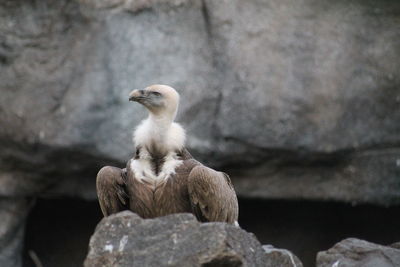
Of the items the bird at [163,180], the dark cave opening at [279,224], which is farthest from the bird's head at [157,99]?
the dark cave opening at [279,224]

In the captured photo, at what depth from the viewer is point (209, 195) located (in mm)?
5512

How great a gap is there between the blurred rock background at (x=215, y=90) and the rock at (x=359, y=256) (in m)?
2.82

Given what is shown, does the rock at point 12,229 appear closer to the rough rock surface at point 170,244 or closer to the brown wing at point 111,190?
the brown wing at point 111,190

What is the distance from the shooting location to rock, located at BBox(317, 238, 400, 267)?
537cm

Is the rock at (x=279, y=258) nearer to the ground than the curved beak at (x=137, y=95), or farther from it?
nearer to the ground

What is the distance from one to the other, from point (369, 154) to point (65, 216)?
9.81ft

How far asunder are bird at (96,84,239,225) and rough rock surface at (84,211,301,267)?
0.91m

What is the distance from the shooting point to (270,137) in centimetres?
835


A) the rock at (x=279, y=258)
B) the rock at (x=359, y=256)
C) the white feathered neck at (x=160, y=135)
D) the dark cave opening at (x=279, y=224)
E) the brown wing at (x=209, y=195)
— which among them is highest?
the white feathered neck at (x=160, y=135)

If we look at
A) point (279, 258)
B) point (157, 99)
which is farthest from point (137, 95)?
point (279, 258)

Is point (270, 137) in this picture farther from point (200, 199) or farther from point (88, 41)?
point (200, 199)

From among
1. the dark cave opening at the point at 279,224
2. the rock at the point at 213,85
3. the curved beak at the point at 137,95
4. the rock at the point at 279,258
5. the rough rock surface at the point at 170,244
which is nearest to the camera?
the rough rock surface at the point at 170,244

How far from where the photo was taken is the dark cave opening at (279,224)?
9188mm

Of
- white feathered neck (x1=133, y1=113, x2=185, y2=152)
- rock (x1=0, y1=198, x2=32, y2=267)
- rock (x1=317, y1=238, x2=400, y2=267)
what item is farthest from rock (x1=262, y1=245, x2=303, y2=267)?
rock (x1=0, y1=198, x2=32, y2=267)
